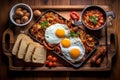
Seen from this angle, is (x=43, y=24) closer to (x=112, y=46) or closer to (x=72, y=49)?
(x=72, y=49)

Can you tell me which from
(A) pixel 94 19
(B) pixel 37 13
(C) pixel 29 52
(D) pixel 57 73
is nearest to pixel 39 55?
(C) pixel 29 52

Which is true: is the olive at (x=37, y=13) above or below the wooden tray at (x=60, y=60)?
above

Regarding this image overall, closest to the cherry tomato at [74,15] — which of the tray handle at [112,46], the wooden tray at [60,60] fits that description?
the wooden tray at [60,60]

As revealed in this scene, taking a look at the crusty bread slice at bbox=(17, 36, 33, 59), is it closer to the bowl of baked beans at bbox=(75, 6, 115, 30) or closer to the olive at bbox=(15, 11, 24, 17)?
the olive at bbox=(15, 11, 24, 17)

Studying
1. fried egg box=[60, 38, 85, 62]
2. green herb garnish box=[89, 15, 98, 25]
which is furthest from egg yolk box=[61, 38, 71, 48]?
green herb garnish box=[89, 15, 98, 25]

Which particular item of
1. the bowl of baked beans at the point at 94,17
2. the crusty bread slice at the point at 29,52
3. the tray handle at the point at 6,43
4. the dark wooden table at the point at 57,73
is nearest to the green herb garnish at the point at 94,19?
the bowl of baked beans at the point at 94,17

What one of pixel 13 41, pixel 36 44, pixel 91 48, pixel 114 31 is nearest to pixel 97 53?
pixel 91 48

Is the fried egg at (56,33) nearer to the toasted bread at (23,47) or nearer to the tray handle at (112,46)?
the toasted bread at (23,47)

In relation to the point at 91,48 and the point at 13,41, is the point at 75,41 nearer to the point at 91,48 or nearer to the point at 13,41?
the point at 91,48
